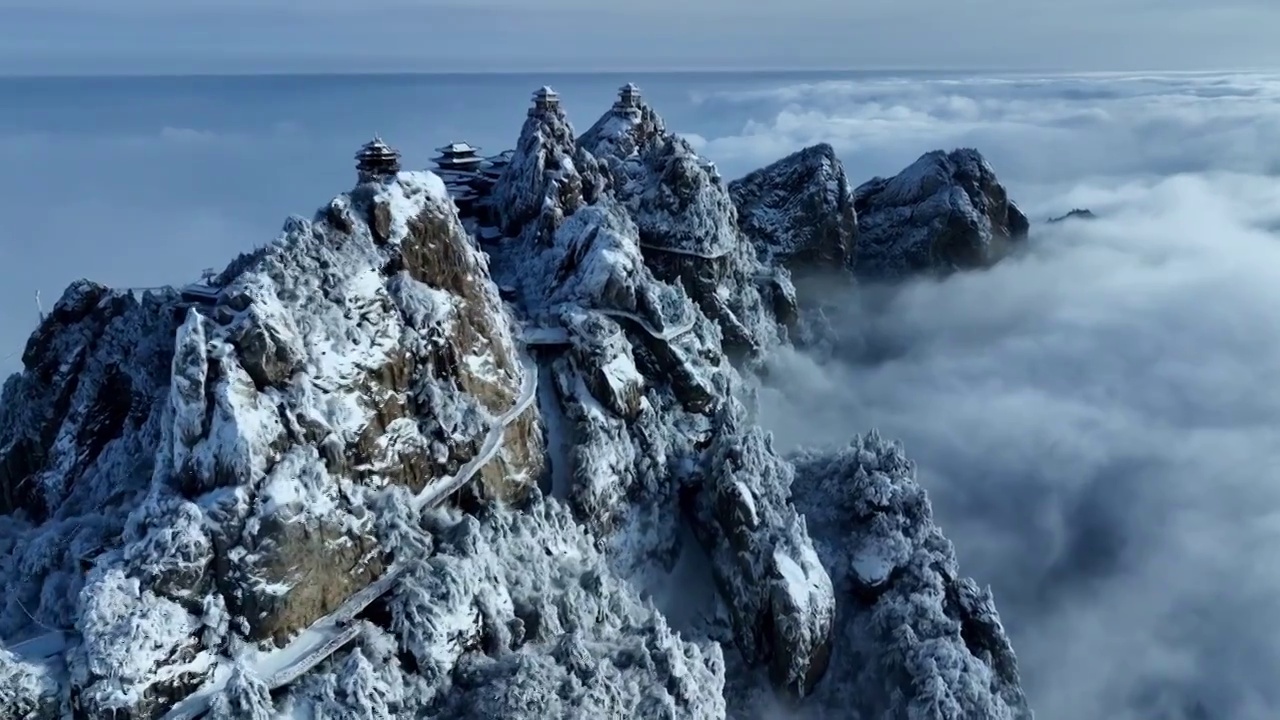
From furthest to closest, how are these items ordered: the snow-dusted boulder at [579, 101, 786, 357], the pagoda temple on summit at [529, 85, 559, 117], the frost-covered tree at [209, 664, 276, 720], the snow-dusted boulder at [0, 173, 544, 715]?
1. the snow-dusted boulder at [579, 101, 786, 357]
2. the pagoda temple on summit at [529, 85, 559, 117]
3. the snow-dusted boulder at [0, 173, 544, 715]
4. the frost-covered tree at [209, 664, 276, 720]

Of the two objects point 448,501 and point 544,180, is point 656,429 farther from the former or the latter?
point 544,180

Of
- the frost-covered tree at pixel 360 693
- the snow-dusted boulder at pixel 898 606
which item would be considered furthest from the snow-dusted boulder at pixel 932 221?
the frost-covered tree at pixel 360 693

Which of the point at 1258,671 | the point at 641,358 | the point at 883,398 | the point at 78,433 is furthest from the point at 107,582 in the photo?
the point at 1258,671

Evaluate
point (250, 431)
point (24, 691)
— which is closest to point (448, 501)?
point (250, 431)

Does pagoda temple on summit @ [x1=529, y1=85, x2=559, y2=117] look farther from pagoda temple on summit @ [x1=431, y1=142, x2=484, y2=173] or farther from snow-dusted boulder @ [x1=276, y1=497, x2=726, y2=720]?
snow-dusted boulder @ [x1=276, y1=497, x2=726, y2=720]

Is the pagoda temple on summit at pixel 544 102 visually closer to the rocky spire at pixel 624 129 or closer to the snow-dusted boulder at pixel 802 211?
the rocky spire at pixel 624 129

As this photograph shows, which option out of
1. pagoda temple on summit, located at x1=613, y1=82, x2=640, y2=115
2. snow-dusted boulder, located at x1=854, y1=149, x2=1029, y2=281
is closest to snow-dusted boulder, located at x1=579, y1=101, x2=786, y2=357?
pagoda temple on summit, located at x1=613, y1=82, x2=640, y2=115

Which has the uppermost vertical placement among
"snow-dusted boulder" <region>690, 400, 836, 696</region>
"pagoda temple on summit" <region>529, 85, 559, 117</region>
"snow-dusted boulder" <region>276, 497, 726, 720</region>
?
"pagoda temple on summit" <region>529, 85, 559, 117</region>
